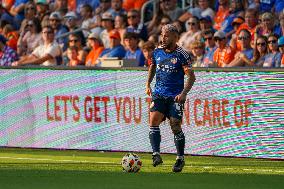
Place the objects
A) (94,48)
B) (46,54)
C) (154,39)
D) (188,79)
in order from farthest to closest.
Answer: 1. (94,48)
2. (46,54)
3. (154,39)
4. (188,79)

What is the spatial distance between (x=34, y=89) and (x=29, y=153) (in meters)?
1.49

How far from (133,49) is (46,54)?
6.80ft

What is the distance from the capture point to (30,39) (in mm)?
26406

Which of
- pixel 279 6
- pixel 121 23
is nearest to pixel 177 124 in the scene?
pixel 279 6

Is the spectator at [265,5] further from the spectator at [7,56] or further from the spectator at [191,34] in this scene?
the spectator at [7,56]

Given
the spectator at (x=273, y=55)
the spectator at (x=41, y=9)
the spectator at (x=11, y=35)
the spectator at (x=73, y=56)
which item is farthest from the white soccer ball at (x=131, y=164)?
the spectator at (x=41, y=9)

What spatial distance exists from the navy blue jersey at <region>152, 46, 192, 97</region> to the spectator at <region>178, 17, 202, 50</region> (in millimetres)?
6634

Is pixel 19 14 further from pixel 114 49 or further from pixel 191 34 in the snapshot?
pixel 191 34

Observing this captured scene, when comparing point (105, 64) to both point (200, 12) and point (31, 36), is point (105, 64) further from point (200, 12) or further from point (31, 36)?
point (31, 36)

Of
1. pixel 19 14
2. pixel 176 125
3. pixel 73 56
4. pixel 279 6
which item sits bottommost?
pixel 176 125

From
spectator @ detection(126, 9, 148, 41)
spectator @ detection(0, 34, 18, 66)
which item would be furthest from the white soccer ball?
spectator @ detection(0, 34, 18, 66)

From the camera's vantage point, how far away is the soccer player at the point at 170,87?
52.8 feet

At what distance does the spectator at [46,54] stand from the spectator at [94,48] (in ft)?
2.28

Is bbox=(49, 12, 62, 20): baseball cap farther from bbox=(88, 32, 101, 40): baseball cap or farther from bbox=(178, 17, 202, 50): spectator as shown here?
bbox=(178, 17, 202, 50): spectator
